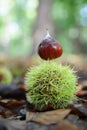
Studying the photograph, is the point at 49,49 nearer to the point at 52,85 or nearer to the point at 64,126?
the point at 52,85

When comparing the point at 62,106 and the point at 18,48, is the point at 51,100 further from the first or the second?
the point at 18,48

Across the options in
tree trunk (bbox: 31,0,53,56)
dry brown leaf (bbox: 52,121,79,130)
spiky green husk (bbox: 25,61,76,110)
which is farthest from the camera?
tree trunk (bbox: 31,0,53,56)

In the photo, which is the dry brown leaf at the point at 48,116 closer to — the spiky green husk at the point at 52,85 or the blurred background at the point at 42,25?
the spiky green husk at the point at 52,85

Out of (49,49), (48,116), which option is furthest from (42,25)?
(48,116)

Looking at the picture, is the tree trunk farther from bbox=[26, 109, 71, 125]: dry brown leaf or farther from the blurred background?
bbox=[26, 109, 71, 125]: dry brown leaf

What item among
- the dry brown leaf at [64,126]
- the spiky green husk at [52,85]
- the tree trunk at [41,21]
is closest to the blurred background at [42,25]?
the tree trunk at [41,21]

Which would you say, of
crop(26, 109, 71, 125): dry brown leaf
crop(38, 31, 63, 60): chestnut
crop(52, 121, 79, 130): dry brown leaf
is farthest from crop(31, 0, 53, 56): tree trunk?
crop(52, 121, 79, 130): dry brown leaf

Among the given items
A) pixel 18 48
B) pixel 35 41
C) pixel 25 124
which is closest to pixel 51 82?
pixel 25 124
